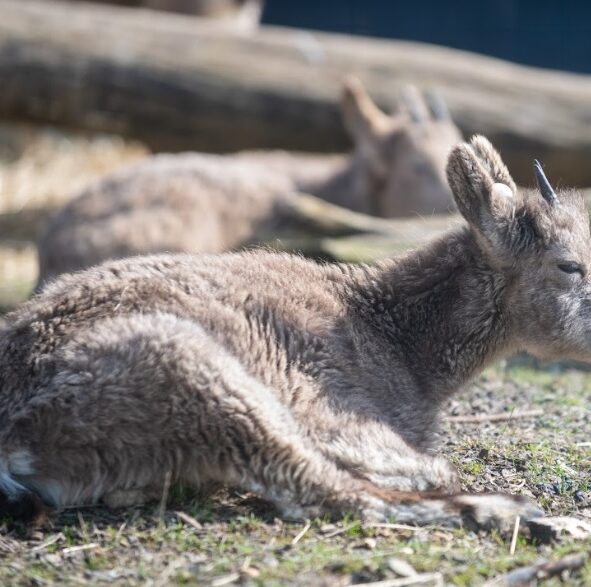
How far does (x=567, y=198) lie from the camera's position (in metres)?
6.37

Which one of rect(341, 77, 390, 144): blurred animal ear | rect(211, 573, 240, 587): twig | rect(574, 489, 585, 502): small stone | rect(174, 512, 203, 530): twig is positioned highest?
rect(341, 77, 390, 144): blurred animal ear

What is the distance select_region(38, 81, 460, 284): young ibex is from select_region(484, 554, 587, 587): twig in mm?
6147

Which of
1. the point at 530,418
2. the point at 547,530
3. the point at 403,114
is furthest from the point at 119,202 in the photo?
the point at 547,530

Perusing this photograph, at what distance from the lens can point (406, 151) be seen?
13.4 meters

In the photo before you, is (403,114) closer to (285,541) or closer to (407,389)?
(407,389)

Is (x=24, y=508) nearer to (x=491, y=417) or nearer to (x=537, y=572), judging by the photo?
(x=537, y=572)

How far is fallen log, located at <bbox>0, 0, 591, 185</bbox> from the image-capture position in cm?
1296

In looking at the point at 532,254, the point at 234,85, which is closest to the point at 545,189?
the point at 532,254

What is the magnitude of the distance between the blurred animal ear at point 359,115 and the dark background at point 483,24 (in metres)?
3.73

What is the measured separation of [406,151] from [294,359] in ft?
26.4

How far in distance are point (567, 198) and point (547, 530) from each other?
2.04 meters

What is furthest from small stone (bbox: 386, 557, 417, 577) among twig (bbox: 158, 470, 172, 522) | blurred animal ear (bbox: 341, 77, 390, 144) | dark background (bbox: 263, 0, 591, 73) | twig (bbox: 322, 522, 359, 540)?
dark background (bbox: 263, 0, 591, 73)

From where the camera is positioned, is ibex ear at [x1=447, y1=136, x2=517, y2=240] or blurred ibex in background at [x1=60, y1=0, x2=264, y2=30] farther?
blurred ibex in background at [x1=60, y1=0, x2=264, y2=30]

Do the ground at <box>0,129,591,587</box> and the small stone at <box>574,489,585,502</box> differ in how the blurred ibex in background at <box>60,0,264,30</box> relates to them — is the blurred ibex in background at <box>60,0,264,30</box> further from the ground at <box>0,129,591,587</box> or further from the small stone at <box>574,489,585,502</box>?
the small stone at <box>574,489,585,502</box>
